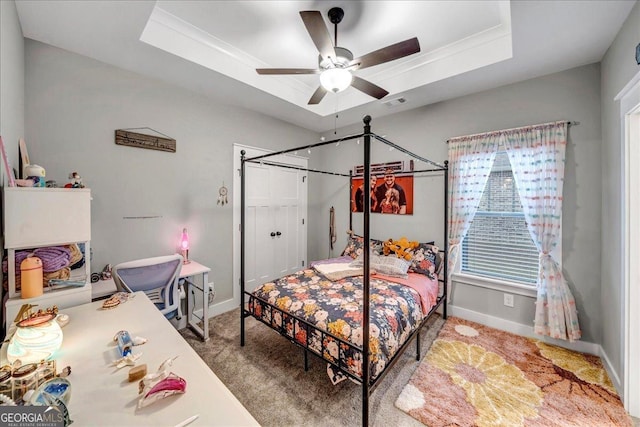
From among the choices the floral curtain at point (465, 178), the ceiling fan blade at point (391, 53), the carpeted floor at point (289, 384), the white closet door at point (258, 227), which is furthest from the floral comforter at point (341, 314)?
the ceiling fan blade at point (391, 53)

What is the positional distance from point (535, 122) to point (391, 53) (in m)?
1.95

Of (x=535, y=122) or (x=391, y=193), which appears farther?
(x=391, y=193)

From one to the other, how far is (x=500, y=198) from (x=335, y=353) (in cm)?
256

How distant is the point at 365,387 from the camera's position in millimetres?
1574

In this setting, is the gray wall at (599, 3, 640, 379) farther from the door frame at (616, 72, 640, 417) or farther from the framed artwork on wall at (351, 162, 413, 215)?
the framed artwork on wall at (351, 162, 413, 215)

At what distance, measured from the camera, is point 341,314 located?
1932 millimetres

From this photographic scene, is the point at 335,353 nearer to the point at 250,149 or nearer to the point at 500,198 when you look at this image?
the point at 500,198

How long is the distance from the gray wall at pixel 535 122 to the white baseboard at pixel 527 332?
0.18 feet

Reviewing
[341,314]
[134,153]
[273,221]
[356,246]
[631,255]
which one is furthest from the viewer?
[273,221]

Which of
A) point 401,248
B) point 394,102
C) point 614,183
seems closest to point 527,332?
point 401,248

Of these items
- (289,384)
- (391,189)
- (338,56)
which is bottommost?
(289,384)

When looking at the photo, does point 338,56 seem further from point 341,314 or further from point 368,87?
point 341,314

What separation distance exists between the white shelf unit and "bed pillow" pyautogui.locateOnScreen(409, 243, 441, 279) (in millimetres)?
3023

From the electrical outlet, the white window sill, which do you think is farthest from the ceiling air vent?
the electrical outlet
